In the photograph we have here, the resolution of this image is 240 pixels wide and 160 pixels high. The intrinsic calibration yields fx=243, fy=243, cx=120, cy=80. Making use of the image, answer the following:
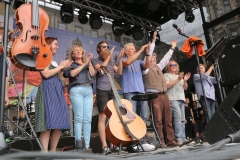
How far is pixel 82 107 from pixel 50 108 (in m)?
0.42

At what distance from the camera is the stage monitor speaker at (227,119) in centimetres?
121

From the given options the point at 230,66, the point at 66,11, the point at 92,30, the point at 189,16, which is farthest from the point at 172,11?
the point at 66,11

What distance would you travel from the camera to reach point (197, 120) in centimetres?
640

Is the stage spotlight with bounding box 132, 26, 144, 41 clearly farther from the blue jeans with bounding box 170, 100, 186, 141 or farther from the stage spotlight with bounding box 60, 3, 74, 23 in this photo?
the blue jeans with bounding box 170, 100, 186, 141

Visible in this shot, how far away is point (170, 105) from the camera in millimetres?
3627

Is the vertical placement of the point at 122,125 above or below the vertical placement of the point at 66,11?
below

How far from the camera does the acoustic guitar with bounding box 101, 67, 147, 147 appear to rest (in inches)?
92.4

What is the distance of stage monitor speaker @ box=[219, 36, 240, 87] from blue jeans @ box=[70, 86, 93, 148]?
11.2ft

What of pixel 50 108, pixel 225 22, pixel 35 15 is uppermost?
pixel 225 22

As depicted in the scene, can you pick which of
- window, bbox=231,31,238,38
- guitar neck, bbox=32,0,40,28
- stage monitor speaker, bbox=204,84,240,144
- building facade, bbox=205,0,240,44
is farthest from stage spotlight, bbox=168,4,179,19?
stage monitor speaker, bbox=204,84,240,144

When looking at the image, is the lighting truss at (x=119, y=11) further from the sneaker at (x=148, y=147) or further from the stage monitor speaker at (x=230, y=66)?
the sneaker at (x=148, y=147)

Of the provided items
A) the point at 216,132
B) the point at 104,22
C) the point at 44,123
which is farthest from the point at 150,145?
the point at 104,22

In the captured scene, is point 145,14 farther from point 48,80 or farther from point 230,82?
point 48,80

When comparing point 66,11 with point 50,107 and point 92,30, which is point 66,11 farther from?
point 50,107
